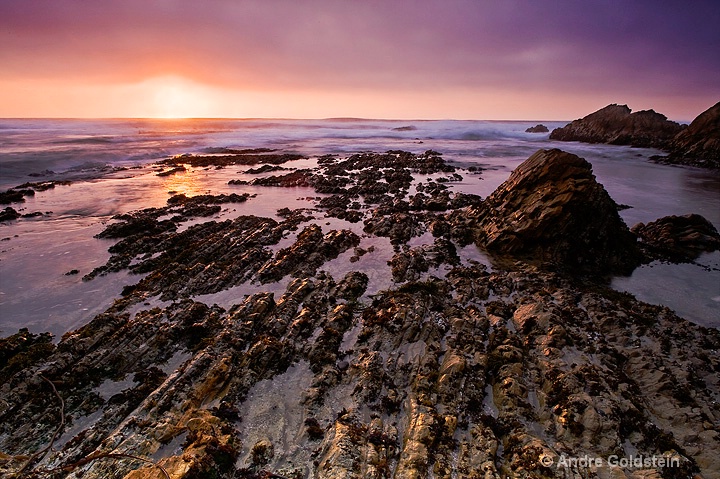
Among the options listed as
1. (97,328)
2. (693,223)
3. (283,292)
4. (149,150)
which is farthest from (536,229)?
(149,150)

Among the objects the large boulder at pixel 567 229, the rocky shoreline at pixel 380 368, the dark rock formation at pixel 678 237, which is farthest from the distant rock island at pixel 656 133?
the rocky shoreline at pixel 380 368

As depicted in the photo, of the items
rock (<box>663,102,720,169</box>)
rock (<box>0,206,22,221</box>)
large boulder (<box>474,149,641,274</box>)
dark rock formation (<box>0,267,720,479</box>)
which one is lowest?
dark rock formation (<box>0,267,720,479</box>)

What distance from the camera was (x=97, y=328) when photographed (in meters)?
8.43

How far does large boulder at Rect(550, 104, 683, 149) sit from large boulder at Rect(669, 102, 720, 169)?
7.36 metres

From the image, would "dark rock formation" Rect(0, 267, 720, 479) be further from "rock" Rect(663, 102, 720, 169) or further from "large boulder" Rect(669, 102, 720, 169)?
"large boulder" Rect(669, 102, 720, 169)

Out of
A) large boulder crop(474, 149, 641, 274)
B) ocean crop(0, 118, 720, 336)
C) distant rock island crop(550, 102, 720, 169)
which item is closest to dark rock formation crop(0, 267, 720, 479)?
ocean crop(0, 118, 720, 336)

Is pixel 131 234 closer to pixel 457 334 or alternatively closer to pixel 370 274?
pixel 370 274

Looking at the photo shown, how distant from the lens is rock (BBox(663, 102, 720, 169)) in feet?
132

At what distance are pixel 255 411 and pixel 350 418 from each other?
73.8 inches

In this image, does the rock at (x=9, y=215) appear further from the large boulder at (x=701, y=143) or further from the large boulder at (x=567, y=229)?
the large boulder at (x=701, y=143)

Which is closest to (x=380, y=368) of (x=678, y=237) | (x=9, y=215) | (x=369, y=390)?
(x=369, y=390)

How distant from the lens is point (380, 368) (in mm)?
7273

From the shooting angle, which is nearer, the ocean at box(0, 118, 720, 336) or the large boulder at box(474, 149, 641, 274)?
the ocean at box(0, 118, 720, 336)

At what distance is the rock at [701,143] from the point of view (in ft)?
132
